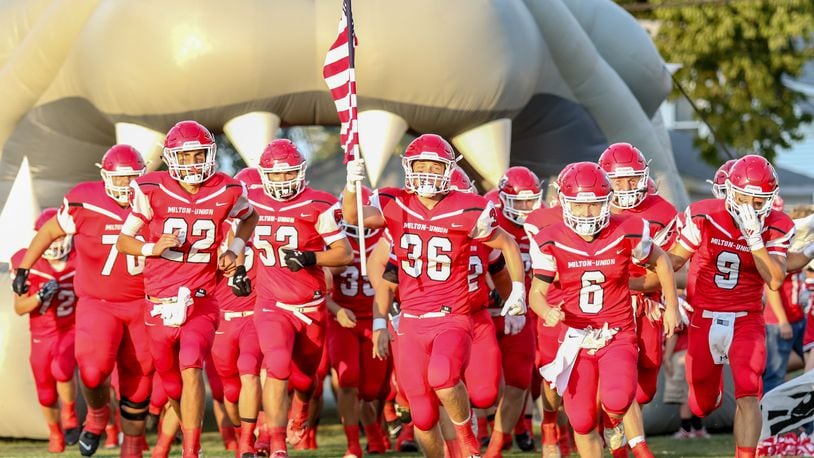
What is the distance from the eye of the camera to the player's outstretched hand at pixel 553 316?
6.74m

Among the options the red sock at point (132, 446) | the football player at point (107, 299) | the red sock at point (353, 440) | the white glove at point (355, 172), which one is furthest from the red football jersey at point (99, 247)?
the red sock at point (353, 440)

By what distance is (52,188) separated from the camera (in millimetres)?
10672

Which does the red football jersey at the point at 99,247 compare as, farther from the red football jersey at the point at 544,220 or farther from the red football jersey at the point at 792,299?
the red football jersey at the point at 792,299

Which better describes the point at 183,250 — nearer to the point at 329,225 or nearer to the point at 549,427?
the point at 329,225

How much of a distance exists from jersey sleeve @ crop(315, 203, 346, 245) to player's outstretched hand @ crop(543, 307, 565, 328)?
1.65m

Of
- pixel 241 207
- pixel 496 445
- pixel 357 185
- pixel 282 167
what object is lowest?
pixel 496 445

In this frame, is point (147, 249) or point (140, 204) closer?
point (147, 249)

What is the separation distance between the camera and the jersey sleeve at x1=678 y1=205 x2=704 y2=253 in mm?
7598

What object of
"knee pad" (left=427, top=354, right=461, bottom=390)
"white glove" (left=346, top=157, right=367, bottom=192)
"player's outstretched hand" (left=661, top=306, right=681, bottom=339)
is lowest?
"knee pad" (left=427, top=354, right=461, bottom=390)

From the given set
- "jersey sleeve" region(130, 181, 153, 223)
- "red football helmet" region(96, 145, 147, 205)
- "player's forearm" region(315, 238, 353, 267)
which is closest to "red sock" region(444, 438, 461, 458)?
"player's forearm" region(315, 238, 353, 267)

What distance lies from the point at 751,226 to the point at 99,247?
3704 mm

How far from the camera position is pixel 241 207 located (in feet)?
25.6

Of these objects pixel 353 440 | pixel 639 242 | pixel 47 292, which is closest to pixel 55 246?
pixel 47 292

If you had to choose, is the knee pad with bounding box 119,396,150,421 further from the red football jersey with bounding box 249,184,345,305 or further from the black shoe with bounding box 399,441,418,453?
the black shoe with bounding box 399,441,418,453
